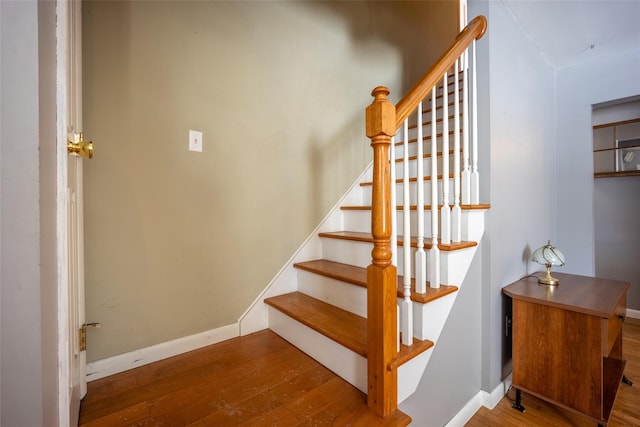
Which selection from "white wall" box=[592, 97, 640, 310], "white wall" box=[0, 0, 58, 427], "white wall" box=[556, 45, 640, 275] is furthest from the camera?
"white wall" box=[592, 97, 640, 310]

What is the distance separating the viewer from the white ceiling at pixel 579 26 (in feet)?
5.26

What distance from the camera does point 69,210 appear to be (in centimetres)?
84

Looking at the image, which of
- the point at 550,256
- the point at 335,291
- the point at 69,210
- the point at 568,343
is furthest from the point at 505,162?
the point at 69,210

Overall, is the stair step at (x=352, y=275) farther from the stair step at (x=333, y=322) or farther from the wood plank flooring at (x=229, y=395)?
the wood plank flooring at (x=229, y=395)

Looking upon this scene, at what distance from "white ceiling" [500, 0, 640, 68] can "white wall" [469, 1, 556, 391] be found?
8 centimetres

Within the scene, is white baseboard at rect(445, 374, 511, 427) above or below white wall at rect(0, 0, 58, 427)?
below

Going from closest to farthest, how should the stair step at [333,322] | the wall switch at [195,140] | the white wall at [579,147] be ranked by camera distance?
the stair step at [333,322], the wall switch at [195,140], the white wall at [579,147]

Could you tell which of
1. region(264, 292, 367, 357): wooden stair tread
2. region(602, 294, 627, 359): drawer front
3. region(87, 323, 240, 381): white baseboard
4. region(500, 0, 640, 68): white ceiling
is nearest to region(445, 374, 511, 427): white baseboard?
region(602, 294, 627, 359): drawer front

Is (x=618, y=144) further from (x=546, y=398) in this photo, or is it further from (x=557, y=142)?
(x=546, y=398)

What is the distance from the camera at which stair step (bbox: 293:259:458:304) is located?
3.59 ft

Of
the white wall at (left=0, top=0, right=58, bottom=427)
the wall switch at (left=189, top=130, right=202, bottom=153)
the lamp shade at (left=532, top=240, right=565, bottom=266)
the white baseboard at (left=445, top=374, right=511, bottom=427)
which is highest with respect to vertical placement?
the wall switch at (left=189, top=130, right=202, bottom=153)

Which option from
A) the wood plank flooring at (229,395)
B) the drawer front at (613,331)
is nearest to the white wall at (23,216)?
the wood plank flooring at (229,395)

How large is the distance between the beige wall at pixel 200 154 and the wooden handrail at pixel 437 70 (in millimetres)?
943

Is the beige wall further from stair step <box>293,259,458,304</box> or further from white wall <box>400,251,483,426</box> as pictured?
white wall <box>400,251,483,426</box>
